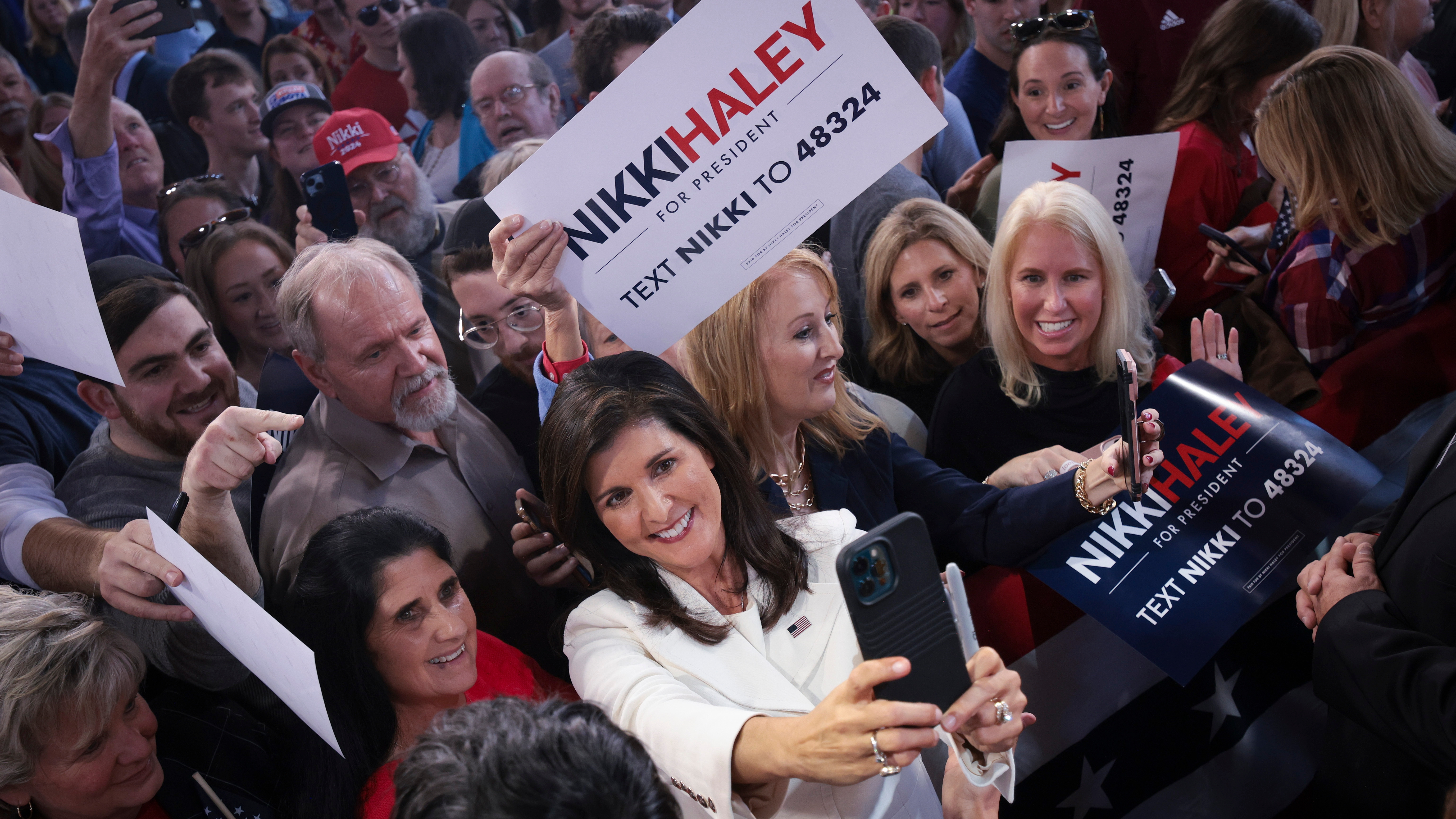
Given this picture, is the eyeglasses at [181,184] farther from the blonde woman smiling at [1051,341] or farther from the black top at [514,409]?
the blonde woman smiling at [1051,341]

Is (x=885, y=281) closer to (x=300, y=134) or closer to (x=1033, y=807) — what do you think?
(x=1033, y=807)

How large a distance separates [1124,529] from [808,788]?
1.04 m

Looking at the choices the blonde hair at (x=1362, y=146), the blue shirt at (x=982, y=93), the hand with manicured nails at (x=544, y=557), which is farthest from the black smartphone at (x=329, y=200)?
the blonde hair at (x=1362, y=146)

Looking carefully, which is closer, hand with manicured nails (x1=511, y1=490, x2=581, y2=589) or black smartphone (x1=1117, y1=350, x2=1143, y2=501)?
black smartphone (x1=1117, y1=350, x2=1143, y2=501)

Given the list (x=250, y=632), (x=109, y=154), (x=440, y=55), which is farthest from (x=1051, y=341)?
(x=109, y=154)

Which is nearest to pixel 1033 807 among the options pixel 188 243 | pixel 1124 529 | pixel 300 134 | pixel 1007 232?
pixel 1124 529

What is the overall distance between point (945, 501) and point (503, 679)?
1.13 meters

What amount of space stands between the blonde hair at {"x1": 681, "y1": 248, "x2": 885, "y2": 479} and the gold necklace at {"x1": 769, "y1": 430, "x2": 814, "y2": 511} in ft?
0.16

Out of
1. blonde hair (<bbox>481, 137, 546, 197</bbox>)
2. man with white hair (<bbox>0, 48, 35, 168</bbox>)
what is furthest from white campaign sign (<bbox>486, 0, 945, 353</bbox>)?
man with white hair (<bbox>0, 48, 35, 168</bbox>)

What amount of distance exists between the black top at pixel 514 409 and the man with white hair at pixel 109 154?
4.47 feet

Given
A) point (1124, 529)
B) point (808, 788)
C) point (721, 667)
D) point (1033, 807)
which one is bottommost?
point (1033, 807)

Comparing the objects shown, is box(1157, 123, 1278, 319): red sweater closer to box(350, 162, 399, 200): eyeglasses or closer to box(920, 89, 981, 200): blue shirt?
box(920, 89, 981, 200): blue shirt

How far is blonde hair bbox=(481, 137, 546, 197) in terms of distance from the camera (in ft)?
11.2

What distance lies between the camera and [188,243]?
3.27 meters
